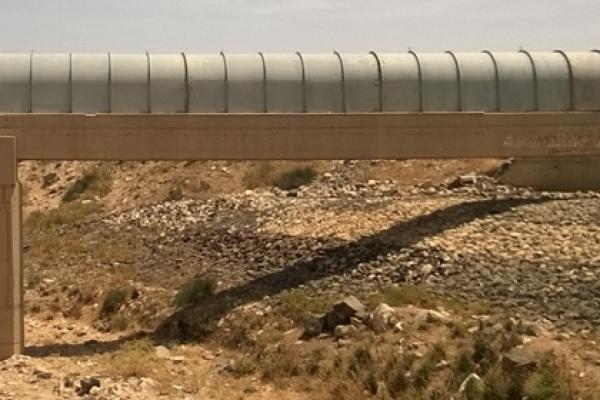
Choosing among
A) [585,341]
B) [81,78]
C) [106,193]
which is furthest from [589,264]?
[106,193]

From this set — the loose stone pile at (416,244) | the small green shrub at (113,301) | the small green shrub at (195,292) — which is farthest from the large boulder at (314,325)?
the small green shrub at (113,301)

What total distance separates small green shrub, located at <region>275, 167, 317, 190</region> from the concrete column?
721 inches

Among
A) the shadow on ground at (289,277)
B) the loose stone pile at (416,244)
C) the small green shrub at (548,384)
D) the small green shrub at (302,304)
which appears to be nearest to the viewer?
the small green shrub at (548,384)

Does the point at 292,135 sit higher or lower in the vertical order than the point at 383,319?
higher

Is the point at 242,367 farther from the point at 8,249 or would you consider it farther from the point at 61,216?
the point at 61,216

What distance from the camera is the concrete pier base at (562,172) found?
2980 cm

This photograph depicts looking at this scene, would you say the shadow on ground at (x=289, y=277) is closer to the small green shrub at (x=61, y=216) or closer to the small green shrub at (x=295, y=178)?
the small green shrub at (x=295, y=178)

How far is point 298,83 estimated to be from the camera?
82.1 feet

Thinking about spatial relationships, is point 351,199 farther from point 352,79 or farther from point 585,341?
point 585,341

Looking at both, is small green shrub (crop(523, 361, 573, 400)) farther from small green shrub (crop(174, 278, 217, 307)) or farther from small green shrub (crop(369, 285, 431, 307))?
small green shrub (crop(174, 278, 217, 307))

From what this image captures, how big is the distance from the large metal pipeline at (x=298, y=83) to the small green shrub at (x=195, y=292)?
476 centimetres

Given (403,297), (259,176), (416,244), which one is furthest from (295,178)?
(403,297)

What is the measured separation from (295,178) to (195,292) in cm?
1506

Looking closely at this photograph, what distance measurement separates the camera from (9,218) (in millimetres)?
21156
